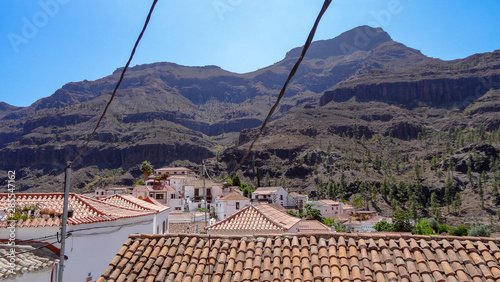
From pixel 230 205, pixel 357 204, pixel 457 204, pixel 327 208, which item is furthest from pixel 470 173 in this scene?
pixel 230 205

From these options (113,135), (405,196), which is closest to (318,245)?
(405,196)

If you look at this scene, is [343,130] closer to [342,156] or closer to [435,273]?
[342,156]

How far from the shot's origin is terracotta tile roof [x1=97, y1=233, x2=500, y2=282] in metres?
6.32

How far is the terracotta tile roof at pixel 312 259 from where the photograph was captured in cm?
632

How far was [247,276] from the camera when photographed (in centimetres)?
648

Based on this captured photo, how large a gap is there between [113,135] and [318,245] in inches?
6769

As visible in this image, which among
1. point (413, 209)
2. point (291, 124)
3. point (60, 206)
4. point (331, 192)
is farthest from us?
point (291, 124)

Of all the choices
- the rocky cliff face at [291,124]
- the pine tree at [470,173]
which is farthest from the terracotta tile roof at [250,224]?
the rocky cliff face at [291,124]

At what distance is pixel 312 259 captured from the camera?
22.3 ft

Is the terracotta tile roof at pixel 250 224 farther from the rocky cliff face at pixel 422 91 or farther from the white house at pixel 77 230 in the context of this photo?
the rocky cliff face at pixel 422 91

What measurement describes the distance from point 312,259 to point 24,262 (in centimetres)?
776

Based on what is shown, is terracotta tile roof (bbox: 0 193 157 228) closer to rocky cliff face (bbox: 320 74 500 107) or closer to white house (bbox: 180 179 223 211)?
white house (bbox: 180 179 223 211)

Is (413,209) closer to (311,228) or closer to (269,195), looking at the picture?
(269,195)

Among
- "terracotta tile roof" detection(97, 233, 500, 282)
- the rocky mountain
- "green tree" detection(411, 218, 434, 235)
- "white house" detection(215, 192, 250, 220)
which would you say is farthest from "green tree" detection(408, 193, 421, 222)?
"terracotta tile roof" detection(97, 233, 500, 282)
